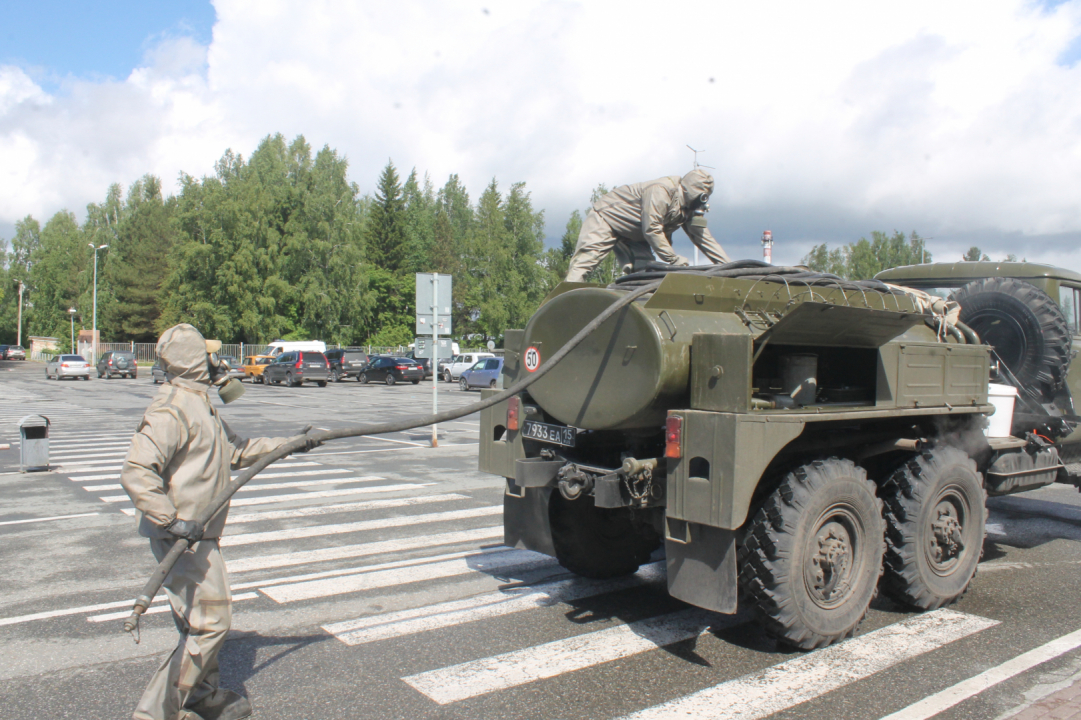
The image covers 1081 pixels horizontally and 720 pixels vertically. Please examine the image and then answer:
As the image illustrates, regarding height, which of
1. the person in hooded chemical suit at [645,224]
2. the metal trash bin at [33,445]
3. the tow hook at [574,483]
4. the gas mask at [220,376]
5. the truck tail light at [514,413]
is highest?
the person in hooded chemical suit at [645,224]

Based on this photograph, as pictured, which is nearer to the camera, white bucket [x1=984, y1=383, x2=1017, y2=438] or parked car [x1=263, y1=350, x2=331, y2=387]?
white bucket [x1=984, y1=383, x2=1017, y2=438]

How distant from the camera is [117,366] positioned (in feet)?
152

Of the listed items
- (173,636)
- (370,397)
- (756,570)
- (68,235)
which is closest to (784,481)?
(756,570)

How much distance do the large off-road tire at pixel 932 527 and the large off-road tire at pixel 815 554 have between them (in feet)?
1.15

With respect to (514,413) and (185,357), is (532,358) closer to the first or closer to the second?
(514,413)

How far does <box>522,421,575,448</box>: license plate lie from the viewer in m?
5.06

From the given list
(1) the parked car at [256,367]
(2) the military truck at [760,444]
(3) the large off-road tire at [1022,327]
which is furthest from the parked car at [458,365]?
(2) the military truck at [760,444]

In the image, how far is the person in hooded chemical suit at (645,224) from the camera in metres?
6.05

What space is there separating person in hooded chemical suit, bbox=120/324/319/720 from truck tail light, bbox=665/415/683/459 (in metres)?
2.27

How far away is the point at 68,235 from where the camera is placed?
89250 mm

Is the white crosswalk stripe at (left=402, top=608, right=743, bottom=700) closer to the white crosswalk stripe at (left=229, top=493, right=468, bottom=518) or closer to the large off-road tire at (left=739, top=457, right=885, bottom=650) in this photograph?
the large off-road tire at (left=739, top=457, right=885, bottom=650)

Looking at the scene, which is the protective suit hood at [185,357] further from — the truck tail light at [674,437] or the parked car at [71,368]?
the parked car at [71,368]

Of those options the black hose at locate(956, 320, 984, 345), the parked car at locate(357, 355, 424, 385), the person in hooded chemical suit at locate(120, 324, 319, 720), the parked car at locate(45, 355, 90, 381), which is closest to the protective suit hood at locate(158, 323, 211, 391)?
the person in hooded chemical suit at locate(120, 324, 319, 720)

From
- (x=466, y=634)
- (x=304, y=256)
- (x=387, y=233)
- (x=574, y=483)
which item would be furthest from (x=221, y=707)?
(x=387, y=233)
